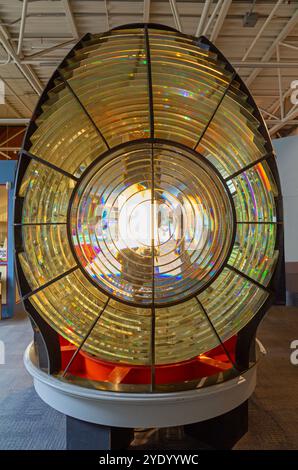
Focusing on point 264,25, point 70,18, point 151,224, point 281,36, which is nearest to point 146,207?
point 151,224

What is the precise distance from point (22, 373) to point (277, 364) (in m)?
2.15

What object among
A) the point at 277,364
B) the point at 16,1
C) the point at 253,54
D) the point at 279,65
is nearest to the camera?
the point at 277,364

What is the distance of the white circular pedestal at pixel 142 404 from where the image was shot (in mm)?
1066

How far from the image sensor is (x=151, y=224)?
1.09 meters

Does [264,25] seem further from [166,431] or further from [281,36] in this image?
[166,431]

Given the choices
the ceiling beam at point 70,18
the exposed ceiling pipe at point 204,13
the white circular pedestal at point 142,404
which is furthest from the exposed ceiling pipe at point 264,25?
the white circular pedestal at point 142,404

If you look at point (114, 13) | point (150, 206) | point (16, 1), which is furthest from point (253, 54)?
point (150, 206)

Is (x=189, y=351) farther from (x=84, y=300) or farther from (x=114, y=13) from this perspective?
(x=114, y=13)

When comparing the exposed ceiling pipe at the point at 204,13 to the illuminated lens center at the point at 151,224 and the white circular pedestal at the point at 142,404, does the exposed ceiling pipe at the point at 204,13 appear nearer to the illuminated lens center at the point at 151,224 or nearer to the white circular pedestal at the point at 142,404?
the illuminated lens center at the point at 151,224

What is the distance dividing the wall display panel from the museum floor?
91 centimetres

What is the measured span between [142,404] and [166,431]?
0.90 meters

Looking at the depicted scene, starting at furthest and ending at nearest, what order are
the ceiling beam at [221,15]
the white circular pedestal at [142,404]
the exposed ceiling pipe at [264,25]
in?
the exposed ceiling pipe at [264,25] → the ceiling beam at [221,15] → the white circular pedestal at [142,404]

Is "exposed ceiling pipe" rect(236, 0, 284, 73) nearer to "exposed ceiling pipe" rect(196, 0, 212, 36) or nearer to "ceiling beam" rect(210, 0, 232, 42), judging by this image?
"ceiling beam" rect(210, 0, 232, 42)

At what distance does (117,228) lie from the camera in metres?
1.10
